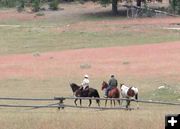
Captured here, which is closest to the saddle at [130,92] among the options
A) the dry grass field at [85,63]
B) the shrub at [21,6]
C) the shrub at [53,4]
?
the dry grass field at [85,63]

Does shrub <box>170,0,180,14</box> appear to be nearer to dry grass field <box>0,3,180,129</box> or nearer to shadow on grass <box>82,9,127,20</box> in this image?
dry grass field <box>0,3,180,129</box>

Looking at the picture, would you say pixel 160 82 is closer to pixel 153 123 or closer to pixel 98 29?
pixel 153 123

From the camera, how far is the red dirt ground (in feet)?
146

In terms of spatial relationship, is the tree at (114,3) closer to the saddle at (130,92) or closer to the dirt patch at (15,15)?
the dirt patch at (15,15)

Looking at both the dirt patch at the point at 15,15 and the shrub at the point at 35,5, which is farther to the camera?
the shrub at the point at 35,5

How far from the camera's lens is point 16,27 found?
3184 inches

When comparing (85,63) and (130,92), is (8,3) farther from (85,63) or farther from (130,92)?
(130,92)

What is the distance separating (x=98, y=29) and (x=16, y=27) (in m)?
11.4

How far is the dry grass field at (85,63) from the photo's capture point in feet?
59.0

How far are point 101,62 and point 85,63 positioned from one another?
4.58ft

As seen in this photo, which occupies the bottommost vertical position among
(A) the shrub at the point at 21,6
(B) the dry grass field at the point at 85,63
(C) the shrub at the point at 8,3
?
(C) the shrub at the point at 8,3

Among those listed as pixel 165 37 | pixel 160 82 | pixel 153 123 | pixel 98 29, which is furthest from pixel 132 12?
pixel 153 123

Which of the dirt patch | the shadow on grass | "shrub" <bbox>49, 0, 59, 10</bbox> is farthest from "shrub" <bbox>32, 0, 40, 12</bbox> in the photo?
the shadow on grass

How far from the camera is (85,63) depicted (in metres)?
49.2
